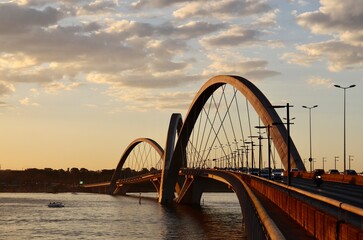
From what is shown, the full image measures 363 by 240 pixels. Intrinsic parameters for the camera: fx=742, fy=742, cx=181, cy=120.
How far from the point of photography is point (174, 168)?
556 feet

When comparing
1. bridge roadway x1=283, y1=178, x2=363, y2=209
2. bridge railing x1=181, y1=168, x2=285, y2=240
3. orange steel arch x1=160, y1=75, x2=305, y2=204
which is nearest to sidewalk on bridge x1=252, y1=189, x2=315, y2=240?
bridge railing x1=181, y1=168, x2=285, y2=240

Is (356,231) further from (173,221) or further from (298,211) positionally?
(173,221)

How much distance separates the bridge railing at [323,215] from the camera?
624 inches

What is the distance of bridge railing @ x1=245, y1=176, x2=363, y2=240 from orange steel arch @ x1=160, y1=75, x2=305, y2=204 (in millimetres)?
30432

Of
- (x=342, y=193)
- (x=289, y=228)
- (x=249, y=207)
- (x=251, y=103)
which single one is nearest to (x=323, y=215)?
(x=289, y=228)

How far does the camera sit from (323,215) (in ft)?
65.4

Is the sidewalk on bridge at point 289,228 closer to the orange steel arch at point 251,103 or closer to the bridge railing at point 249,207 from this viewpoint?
the bridge railing at point 249,207

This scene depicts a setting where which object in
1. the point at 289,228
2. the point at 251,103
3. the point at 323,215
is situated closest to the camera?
the point at 323,215

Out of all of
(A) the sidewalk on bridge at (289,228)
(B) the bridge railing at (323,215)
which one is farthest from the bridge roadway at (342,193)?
(A) the sidewalk on bridge at (289,228)

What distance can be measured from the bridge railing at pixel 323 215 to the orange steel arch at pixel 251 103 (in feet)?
99.8

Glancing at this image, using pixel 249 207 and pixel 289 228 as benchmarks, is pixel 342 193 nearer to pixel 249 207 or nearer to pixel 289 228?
pixel 249 207

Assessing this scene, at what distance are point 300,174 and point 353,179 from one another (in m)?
22.1

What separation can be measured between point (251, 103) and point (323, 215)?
87381mm

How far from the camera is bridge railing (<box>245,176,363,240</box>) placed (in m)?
15.9
